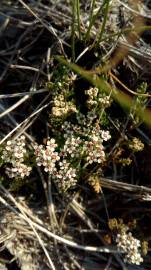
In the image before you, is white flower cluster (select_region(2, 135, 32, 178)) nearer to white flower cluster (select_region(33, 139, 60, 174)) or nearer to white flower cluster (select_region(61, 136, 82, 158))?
white flower cluster (select_region(33, 139, 60, 174))

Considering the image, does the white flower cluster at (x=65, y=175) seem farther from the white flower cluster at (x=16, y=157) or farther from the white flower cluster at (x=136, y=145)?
the white flower cluster at (x=136, y=145)

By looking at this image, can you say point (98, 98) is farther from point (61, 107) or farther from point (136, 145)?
point (136, 145)

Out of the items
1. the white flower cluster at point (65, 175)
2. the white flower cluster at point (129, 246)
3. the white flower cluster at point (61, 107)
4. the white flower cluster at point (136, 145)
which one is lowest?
the white flower cluster at point (129, 246)

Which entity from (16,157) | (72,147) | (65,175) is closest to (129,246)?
(65,175)

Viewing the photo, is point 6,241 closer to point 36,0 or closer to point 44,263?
point 44,263

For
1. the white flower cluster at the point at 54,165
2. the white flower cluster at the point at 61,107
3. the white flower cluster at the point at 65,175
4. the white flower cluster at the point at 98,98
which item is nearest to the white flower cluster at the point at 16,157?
the white flower cluster at the point at 54,165

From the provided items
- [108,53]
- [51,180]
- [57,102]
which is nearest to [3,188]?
[51,180]
